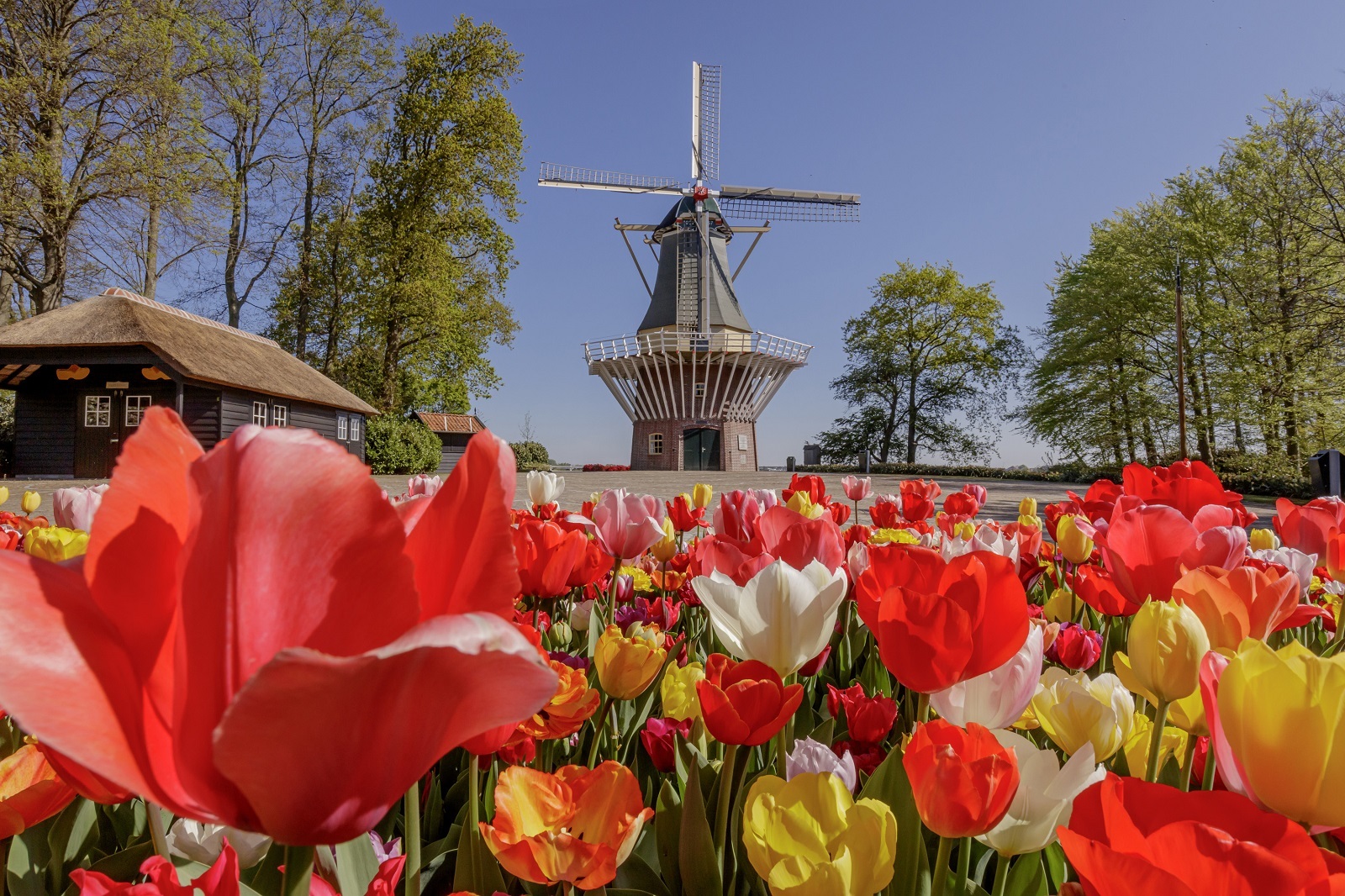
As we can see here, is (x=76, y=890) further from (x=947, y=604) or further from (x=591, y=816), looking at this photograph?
(x=947, y=604)

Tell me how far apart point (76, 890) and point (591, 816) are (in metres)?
0.61

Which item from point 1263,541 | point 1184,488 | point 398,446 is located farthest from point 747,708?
point 398,446

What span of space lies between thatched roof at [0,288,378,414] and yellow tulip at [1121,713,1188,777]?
18.4m

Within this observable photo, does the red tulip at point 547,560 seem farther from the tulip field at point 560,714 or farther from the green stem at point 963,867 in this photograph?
the green stem at point 963,867

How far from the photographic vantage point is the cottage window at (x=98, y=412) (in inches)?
712

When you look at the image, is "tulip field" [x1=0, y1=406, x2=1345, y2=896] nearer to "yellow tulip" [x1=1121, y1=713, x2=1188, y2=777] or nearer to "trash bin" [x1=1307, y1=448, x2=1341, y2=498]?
"yellow tulip" [x1=1121, y1=713, x2=1188, y2=777]

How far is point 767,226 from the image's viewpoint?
1226 inches

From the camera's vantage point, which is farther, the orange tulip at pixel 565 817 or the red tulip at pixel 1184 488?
Result: the red tulip at pixel 1184 488

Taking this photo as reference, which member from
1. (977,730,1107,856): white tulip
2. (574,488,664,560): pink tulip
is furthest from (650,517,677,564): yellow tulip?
(977,730,1107,856): white tulip

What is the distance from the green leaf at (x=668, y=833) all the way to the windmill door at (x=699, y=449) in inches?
1139

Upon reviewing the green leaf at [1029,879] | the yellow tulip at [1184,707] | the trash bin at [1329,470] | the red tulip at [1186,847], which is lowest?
the green leaf at [1029,879]

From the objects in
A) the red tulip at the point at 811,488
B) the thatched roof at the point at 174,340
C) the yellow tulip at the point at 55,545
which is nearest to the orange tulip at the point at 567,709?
the yellow tulip at the point at 55,545

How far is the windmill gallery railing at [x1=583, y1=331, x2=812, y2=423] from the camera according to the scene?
2838 centimetres

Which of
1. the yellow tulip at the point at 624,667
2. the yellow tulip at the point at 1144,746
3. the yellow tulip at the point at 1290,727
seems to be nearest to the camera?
the yellow tulip at the point at 1290,727
